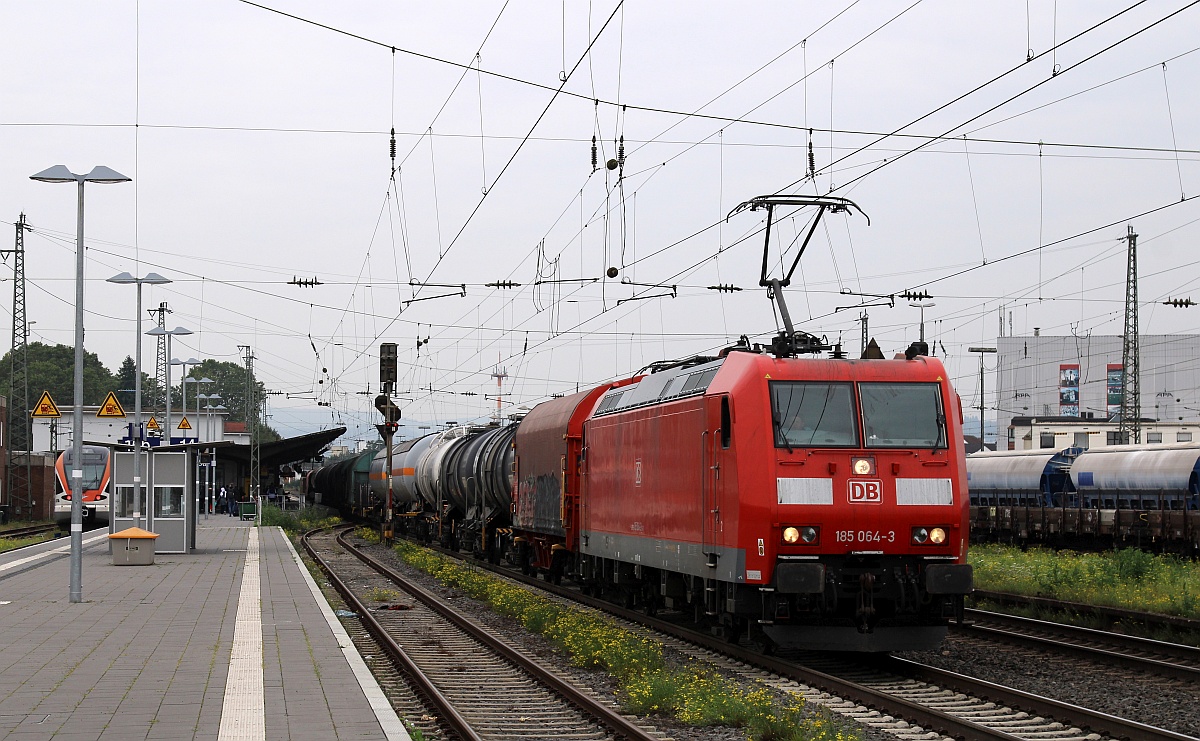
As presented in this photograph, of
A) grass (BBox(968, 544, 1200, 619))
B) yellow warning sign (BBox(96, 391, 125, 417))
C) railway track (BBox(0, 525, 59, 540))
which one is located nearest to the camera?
grass (BBox(968, 544, 1200, 619))

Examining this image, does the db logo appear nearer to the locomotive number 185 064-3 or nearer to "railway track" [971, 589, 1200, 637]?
the locomotive number 185 064-3

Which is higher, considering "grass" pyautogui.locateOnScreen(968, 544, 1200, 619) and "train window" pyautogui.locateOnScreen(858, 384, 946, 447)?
"train window" pyautogui.locateOnScreen(858, 384, 946, 447)

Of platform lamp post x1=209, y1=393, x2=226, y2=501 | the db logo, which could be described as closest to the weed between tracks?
the db logo

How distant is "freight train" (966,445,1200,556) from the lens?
33250 millimetres

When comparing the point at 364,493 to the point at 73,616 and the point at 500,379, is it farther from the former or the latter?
the point at 73,616

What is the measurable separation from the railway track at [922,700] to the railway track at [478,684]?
208 centimetres

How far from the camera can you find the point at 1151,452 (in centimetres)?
3753

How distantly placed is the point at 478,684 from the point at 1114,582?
1281 cm

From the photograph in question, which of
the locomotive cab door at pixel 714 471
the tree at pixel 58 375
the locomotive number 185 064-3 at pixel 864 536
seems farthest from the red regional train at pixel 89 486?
the tree at pixel 58 375

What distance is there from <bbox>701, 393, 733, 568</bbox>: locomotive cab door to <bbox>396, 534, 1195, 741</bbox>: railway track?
1271 millimetres

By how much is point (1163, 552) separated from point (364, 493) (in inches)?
1402

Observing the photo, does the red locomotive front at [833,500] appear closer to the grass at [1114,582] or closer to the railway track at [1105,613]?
the railway track at [1105,613]

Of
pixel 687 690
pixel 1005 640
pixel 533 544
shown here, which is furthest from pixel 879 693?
pixel 533 544

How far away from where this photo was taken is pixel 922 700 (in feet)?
38.7
